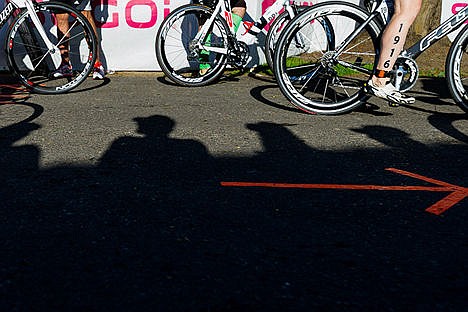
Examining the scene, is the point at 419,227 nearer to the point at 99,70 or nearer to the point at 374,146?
the point at 374,146

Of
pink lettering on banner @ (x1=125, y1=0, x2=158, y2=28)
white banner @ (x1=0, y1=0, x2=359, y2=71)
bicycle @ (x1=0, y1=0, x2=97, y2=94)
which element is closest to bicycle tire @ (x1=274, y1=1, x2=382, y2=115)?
bicycle @ (x1=0, y1=0, x2=97, y2=94)

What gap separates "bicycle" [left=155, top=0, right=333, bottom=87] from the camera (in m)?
6.96

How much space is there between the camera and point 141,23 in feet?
27.7

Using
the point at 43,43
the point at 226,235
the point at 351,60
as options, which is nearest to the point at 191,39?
the point at 43,43

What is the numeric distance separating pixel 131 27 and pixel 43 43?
46.3 inches

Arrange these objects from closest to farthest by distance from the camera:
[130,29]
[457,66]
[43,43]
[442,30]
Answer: [457,66] < [442,30] < [43,43] < [130,29]

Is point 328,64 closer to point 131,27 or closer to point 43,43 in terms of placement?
point 131,27

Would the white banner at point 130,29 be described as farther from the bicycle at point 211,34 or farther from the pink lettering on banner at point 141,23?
the bicycle at point 211,34

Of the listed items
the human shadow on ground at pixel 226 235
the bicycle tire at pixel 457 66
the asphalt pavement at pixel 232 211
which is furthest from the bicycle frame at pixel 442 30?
the human shadow on ground at pixel 226 235

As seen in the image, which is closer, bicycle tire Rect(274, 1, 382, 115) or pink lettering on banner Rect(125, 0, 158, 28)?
bicycle tire Rect(274, 1, 382, 115)

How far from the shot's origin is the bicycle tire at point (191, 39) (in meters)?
6.93

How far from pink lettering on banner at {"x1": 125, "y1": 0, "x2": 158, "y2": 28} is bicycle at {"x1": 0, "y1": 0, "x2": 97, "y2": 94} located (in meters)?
0.67

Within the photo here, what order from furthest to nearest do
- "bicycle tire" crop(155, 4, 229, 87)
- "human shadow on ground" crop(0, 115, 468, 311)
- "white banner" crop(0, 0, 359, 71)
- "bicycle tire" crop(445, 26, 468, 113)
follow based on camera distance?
1. "white banner" crop(0, 0, 359, 71)
2. "bicycle tire" crop(155, 4, 229, 87)
3. "bicycle tire" crop(445, 26, 468, 113)
4. "human shadow on ground" crop(0, 115, 468, 311)

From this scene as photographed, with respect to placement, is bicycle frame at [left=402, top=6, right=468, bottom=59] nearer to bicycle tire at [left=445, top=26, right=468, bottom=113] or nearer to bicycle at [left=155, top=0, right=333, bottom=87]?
bicycle tire at [left=445, top=26, right=468, bottom=113]
